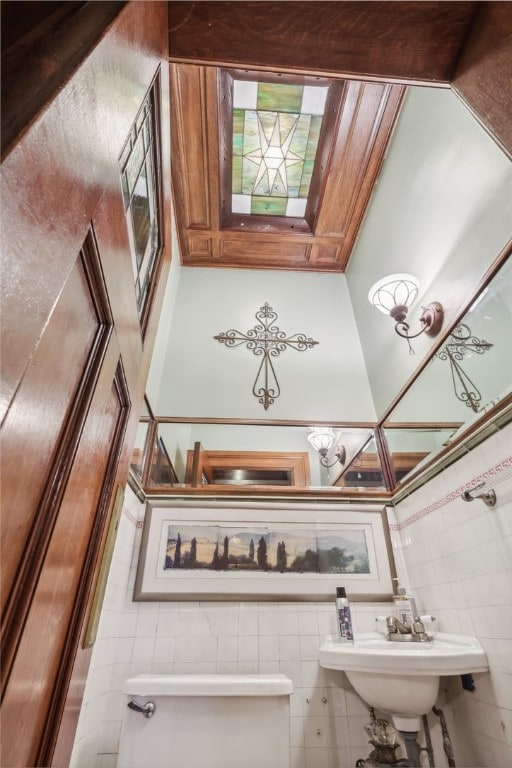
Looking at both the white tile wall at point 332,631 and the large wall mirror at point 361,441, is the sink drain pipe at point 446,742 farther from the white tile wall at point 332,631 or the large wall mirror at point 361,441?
the large wall mirror at point 361,441

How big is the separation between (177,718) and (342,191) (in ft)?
11.6

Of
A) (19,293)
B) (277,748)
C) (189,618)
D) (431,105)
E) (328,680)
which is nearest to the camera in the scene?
(19,293)

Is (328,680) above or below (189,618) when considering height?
below

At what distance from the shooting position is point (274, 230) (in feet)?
11.0

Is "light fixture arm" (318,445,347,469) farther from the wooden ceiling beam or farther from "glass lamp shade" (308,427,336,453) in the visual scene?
the wooden ceiling beam

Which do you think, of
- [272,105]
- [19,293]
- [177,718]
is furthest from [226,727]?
[272,105]

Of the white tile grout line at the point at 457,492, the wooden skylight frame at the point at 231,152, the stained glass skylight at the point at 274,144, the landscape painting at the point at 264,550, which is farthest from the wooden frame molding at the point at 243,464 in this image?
the stained glass skylight at the point at 274,144

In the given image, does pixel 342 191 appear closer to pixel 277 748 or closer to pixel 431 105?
pixel 431 105

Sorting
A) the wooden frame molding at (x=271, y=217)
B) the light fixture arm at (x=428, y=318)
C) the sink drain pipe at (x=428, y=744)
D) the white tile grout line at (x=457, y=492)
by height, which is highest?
the wooden frame molding at (x=271, y=217)

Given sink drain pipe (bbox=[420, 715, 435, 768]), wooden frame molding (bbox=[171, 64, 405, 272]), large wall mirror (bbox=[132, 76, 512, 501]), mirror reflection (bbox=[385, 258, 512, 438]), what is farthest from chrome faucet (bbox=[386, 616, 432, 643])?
wooden frame molding (bbox=[171, 64, 405, 272])

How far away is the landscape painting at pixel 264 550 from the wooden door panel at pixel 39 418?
161 cm

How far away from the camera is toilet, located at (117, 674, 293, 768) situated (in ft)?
3.92

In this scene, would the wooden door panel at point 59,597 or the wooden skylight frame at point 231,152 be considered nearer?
the wooden door panel at point 59,597

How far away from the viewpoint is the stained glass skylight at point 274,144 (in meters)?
2.63
